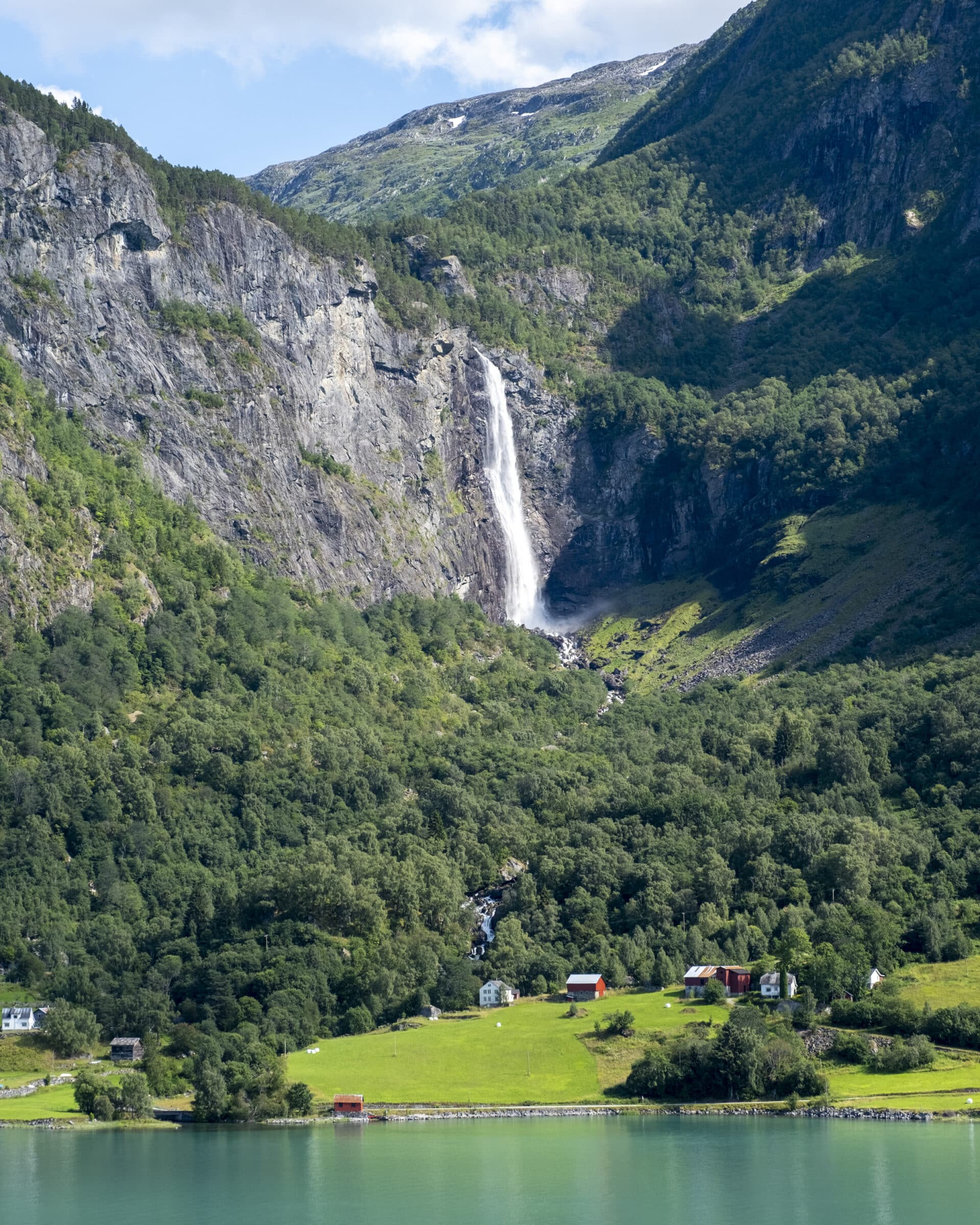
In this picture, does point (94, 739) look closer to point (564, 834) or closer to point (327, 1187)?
point (564, 834)

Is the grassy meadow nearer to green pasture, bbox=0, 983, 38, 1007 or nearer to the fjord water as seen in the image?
the fjord water

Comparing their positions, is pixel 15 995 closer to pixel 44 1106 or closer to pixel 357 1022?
pixel 44 1106

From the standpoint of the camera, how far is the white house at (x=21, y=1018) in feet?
506

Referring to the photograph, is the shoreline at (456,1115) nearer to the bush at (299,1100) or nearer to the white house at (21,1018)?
the bush at (299,1100)

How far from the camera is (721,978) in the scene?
152 metres

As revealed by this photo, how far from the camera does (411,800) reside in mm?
196125

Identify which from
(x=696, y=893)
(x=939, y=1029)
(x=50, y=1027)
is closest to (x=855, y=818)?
(x=696, y=893)

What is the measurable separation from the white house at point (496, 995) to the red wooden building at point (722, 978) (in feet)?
46.5


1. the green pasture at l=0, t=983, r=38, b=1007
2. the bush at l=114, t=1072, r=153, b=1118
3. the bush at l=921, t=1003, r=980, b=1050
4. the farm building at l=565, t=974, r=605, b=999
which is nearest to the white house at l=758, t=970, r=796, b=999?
the bush at l=921, t=1003, r=980, b=1050

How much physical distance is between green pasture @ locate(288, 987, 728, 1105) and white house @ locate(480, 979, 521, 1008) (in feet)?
9.60

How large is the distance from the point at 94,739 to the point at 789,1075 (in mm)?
85716

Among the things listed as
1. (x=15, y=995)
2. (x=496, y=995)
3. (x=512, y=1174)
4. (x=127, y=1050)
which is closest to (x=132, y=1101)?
(x=127, y=1050)

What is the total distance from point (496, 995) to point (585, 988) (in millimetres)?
7531

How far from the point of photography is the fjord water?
100938 mm
